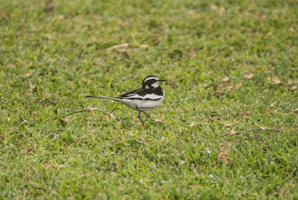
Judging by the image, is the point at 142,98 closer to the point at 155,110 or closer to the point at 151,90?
the point at 151,90

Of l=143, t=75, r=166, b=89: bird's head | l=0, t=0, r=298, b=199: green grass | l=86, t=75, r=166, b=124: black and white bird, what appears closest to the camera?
l=0, t=0, r=298, b=199: green grass

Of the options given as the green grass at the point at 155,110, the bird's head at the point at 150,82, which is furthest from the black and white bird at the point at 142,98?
the green grass at the point at 155,110

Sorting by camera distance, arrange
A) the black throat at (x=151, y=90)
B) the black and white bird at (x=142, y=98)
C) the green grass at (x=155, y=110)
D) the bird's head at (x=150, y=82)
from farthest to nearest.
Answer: the bird's head at (x=150, y=82) → the black throat at (x=151, y=90) → the black and white bird at (x=142, y=98) → the green grass at (x=155, y=110)

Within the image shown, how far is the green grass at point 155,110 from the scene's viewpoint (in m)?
4.30

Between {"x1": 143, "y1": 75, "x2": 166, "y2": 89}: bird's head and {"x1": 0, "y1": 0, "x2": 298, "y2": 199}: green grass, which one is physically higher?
{"x1": 143, "y1": 75, "x2": 166, "y2": 89}: bird's head

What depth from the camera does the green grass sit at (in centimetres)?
430

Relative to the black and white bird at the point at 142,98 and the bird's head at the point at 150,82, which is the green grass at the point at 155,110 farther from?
the bird's head at the point at 150,82

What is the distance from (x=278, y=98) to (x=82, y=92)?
12.2 ft

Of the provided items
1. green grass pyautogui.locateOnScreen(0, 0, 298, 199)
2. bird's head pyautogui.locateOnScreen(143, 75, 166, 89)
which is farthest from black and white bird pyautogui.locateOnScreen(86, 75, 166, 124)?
green grass pyautogui.locateOnScreen(0, 0, 298, 199)

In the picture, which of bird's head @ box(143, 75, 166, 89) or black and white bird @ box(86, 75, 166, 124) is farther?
bird's head @ box(143, 75, 166, 89)

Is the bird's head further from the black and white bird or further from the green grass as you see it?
the green grass

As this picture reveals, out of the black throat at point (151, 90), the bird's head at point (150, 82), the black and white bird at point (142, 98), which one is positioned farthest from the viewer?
the bird's head at point (150, 82)

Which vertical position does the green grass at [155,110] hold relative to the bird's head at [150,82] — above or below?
below

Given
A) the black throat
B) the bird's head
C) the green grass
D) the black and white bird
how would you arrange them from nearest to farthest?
the green grass
the black and white bird
the black throat
the bird's head
